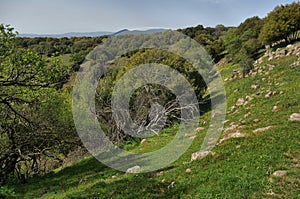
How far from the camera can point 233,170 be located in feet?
36.8

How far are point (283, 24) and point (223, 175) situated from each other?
44240 mm

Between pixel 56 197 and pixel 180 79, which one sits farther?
pixel 180 79

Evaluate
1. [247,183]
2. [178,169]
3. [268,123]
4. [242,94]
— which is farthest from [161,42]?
[247,183]

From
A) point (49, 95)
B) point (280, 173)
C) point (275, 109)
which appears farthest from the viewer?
point (275, 109)

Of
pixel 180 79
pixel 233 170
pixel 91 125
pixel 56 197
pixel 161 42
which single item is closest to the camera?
pixel 233 170

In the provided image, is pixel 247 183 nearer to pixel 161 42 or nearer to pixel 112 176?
pixel 112 176

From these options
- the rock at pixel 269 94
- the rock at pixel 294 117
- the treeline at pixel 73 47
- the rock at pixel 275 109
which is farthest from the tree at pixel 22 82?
the rock at pixel 269 94

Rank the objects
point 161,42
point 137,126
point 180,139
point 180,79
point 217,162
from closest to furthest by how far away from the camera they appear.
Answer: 1. point 217,162
2. point 180,139
3. point 137,126
4. point 180,79
5. point 161,42

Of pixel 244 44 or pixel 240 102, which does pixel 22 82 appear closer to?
pixel 240 102

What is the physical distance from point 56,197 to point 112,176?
3.38 metres

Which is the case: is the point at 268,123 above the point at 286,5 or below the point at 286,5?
below

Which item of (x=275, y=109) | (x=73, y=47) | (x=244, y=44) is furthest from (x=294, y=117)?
(x=73, y=47)

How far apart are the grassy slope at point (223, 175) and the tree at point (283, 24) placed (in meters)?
30.2

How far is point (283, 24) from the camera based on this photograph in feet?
150
